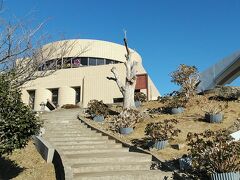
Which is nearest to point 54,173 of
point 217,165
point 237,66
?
point 217,165

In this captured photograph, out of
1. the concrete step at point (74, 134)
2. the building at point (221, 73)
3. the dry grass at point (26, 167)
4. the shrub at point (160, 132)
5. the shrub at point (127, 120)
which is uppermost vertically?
the building at point (221, 73)

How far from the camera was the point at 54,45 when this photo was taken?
9594 millimetres

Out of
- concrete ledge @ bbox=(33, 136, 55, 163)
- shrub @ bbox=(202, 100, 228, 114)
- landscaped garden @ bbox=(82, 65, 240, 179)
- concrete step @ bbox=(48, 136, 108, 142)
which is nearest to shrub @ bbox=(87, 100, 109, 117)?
landscaped garden @ bbox=(82, 65, 240, 179)

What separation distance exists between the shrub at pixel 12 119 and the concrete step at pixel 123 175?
65.0 inches

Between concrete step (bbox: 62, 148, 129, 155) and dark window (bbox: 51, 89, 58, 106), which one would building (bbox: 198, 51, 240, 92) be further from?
dark window (bbox: 51, 89, 58, 106)

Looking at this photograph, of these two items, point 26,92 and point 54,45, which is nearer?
point 54,45

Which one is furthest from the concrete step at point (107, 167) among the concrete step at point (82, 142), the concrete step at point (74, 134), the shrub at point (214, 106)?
the shrub at point (214, 106)

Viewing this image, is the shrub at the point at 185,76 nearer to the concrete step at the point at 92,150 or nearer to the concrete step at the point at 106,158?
the concrete step at the point at 92,150

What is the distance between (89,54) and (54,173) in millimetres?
32338

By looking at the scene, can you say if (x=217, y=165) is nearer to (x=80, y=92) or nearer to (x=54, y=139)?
(x=54, y=139)

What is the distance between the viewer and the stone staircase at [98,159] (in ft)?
29.2

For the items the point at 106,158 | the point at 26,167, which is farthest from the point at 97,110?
the point at 106,158

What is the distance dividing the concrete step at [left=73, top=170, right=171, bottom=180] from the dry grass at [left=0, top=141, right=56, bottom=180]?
1280 mm

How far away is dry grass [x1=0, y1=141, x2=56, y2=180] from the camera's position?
384 inches
